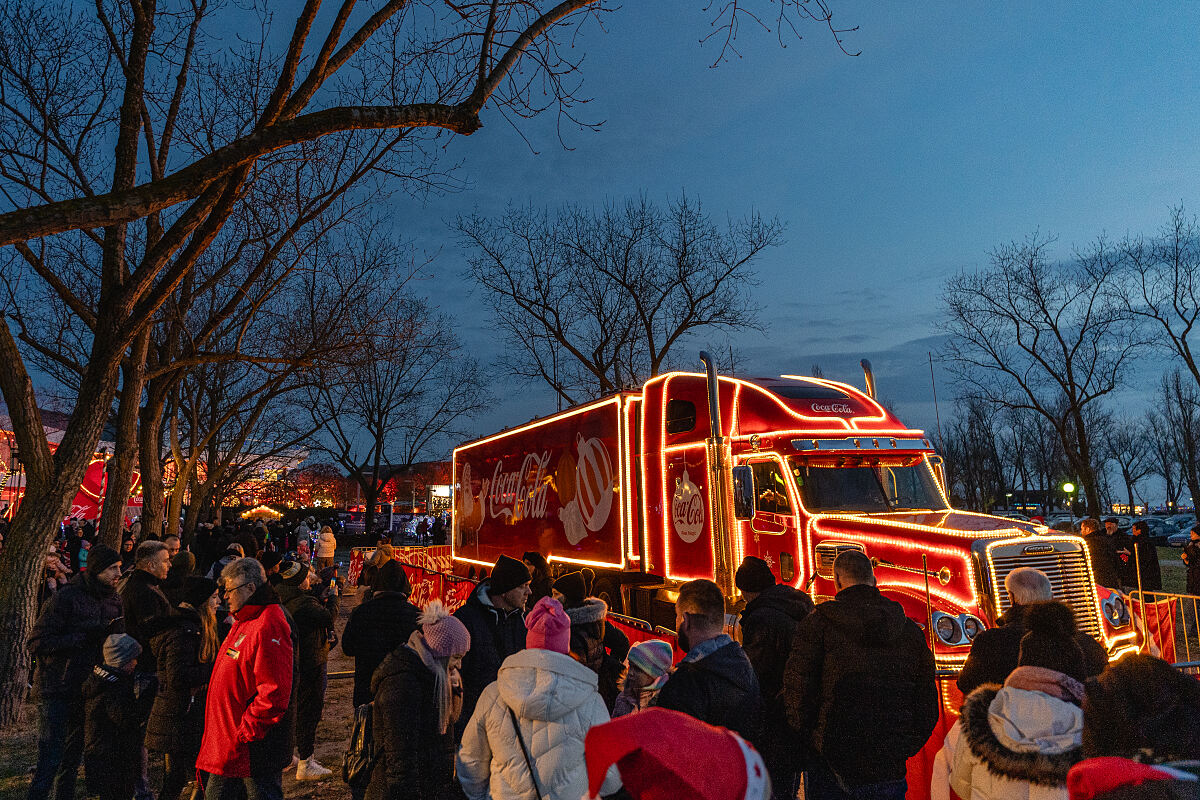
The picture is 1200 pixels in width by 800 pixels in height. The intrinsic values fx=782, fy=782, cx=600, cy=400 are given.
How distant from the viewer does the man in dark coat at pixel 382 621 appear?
16.8 ft

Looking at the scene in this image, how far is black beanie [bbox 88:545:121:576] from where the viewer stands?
5938 millimetres

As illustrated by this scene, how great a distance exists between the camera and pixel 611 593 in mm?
11125

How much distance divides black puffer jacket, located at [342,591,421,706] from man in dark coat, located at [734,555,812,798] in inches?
86.3

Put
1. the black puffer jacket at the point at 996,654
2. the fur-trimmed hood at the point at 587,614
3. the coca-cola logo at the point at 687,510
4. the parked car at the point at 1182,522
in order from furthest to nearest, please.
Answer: the parked car at the point at 1182,522 < the coca-cola logo at the point at 687,510 < the fur-trimmed hood at the point at 587,614 < the black puffer jacket at the point at 996,654

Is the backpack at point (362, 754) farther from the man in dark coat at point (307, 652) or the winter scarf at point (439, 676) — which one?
the man in dark coat at point (307, 652)

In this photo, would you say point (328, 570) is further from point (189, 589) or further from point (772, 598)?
point (772, 598)

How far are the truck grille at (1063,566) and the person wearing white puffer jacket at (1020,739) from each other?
4436 millimetres

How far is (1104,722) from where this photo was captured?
2.71 metres

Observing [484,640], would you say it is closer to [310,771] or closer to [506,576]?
[506,576]

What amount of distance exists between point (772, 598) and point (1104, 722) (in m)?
2.50

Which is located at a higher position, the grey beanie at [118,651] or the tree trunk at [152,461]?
the tree trunk at [152,461]

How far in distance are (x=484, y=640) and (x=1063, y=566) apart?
600cm

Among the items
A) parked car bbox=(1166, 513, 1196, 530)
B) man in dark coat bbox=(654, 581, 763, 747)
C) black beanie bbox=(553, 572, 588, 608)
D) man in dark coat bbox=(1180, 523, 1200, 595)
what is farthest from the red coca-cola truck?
parked car bbox=(1166, 513, 1196, 530)

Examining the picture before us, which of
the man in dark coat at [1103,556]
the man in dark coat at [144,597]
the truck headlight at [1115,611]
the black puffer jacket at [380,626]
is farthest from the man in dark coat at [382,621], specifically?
the man in dark coat at [1103,556]
